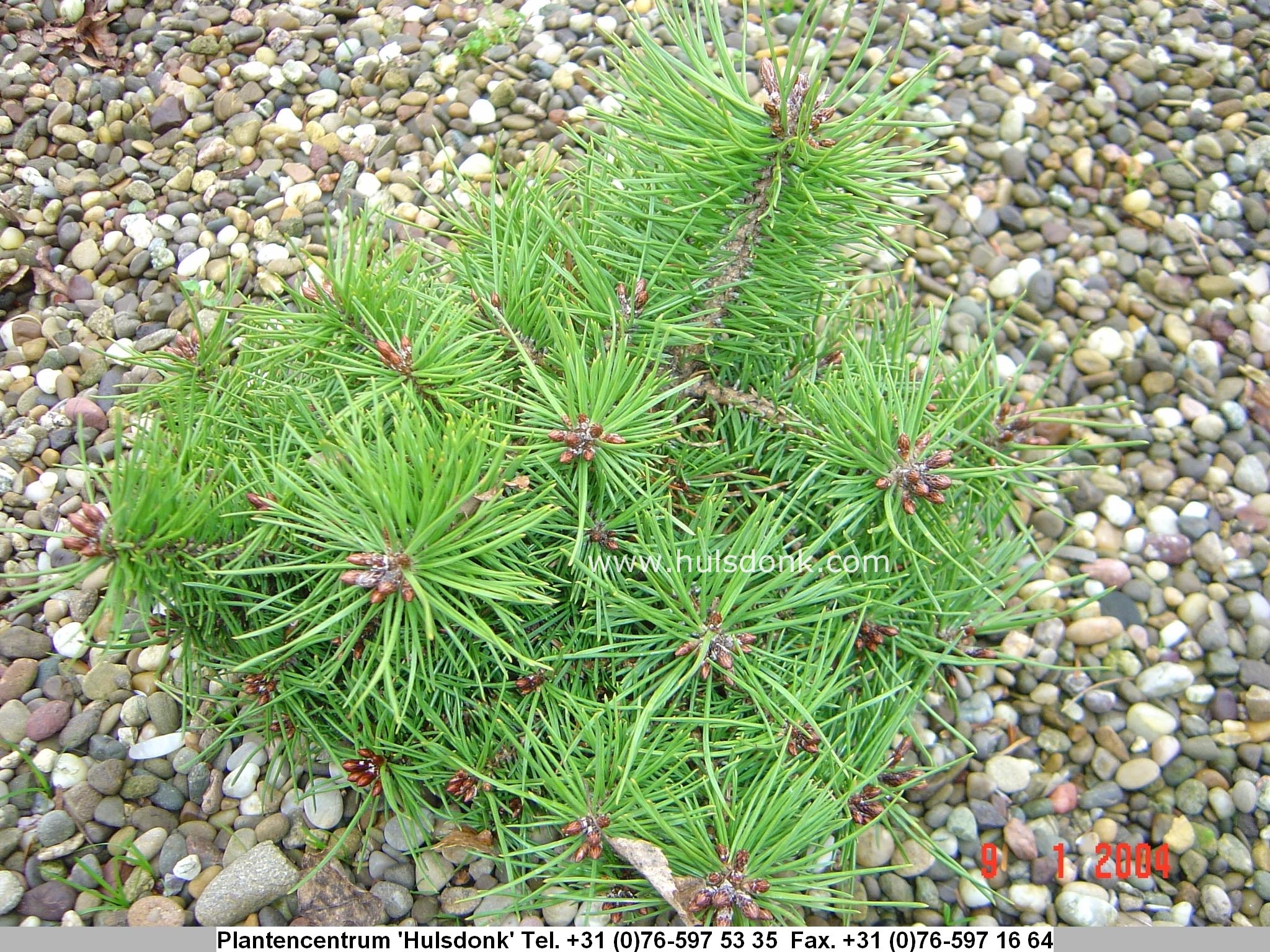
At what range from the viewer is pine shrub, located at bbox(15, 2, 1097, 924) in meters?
1.11

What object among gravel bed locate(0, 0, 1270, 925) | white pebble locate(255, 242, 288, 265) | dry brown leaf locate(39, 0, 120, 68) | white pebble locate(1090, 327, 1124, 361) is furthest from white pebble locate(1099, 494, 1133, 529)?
dry brown leaf locate(39, 0, 120, 68)

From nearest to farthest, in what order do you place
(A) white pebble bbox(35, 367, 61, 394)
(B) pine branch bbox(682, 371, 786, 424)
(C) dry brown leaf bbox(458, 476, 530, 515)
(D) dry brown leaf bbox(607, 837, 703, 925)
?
(C) dry brown leaf bbox(458, 476, 530, 515) < (D) dry brown leaf bbox(607, 837, 703, 925) < (B) pine branch bbox(682, 371, 786, 424) < (A) white pebble bbox(35, 367, 61, 394)

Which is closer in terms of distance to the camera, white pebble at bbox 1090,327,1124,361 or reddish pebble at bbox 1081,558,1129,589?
reddish pebble at bbox 1081,558,1129,589

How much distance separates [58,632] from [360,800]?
654 millimetres

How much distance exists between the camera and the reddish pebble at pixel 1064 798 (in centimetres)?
175

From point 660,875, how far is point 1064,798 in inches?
37.7

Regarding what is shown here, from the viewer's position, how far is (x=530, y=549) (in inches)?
49.2

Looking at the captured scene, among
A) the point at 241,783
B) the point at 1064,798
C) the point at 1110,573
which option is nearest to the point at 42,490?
the point at 241,783

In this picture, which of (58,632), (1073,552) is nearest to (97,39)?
(58,632)

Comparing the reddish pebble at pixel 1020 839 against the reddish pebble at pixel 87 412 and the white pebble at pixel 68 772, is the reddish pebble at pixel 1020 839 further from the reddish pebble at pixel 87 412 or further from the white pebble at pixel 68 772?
the reddish pebble at pixel 87 412

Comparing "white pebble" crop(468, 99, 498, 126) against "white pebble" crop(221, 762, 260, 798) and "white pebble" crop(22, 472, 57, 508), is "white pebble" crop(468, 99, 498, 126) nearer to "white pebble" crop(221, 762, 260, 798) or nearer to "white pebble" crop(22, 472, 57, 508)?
"white pebble" crop(22, 472, 57, 508)

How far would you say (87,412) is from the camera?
6.13 ft

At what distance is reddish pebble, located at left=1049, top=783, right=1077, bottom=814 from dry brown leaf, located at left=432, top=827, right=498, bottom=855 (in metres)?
1.06

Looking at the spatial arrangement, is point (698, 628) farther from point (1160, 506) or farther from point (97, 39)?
point (97, 39)
